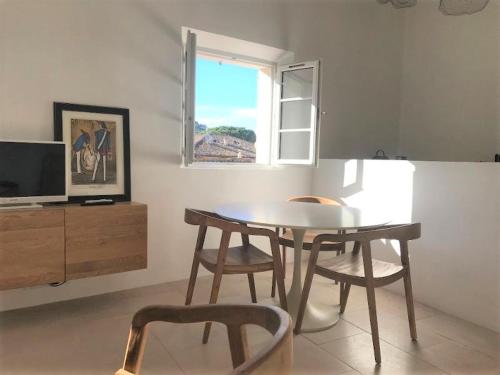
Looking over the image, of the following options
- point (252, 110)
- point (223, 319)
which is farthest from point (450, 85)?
point (223, 319)

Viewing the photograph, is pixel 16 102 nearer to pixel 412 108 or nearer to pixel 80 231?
pixel 80 231

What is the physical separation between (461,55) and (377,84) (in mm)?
904

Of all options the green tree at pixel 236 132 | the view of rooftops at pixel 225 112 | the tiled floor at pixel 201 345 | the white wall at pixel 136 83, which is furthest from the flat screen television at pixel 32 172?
the green tree at pixel 236 132

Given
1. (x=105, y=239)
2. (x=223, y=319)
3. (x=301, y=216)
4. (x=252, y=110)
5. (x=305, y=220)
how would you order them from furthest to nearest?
(x=252, y=110)
(x=105, y=239)
(x=301, y=216)
(x=305, y=220)
(x=223, y=319)

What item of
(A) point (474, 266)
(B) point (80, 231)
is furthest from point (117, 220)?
(A) point (474, 266)

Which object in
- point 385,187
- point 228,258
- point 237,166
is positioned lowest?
point 228,258

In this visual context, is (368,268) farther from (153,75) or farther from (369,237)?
(153,75)

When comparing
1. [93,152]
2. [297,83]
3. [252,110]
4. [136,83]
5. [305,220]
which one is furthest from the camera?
[252,110]

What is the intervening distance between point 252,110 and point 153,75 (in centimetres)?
126

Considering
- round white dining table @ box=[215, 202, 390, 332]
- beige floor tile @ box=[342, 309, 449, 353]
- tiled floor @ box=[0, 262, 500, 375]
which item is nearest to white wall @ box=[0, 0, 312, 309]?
tiled floor @ box=[0, 262, 500, 375]

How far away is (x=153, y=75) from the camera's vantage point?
10.1ft

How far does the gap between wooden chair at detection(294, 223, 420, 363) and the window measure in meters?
1.51

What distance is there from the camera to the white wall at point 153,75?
2594mm

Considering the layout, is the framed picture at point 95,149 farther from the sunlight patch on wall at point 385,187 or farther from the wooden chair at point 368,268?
the sunlight patch on wall at point 385,187
